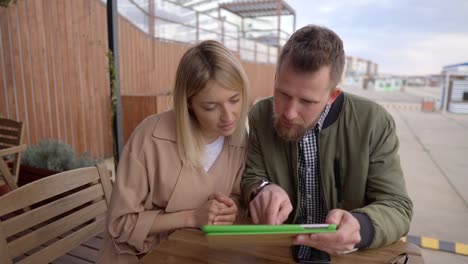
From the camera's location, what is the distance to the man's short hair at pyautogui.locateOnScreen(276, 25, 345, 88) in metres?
1.17

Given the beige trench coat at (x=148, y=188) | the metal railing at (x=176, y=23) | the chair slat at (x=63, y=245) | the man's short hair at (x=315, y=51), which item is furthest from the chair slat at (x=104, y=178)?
the metal railing at (x=176, y=23)

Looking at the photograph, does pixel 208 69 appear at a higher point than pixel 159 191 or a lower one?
higher

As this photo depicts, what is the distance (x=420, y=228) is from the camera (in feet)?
10.7

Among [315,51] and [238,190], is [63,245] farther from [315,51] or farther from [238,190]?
[315,51]

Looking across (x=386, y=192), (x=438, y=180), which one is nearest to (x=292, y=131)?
(x=386, y=192)

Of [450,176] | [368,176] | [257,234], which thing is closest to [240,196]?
[368,176]

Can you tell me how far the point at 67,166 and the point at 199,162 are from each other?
7.67 feet

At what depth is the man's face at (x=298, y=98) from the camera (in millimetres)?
1188

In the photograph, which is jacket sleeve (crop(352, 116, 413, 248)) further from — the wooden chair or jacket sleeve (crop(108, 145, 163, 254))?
the wooden chair

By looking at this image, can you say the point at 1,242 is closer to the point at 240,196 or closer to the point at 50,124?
the point at 240,196

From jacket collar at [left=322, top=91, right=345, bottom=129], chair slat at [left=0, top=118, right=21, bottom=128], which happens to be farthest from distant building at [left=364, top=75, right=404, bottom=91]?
jacket collar at [left=322, top=91, right=345, bottom=129]

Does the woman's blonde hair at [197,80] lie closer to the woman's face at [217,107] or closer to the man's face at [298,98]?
the woman's face at [217,107]

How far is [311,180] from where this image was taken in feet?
4.54

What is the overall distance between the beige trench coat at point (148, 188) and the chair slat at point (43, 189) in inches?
14.0
